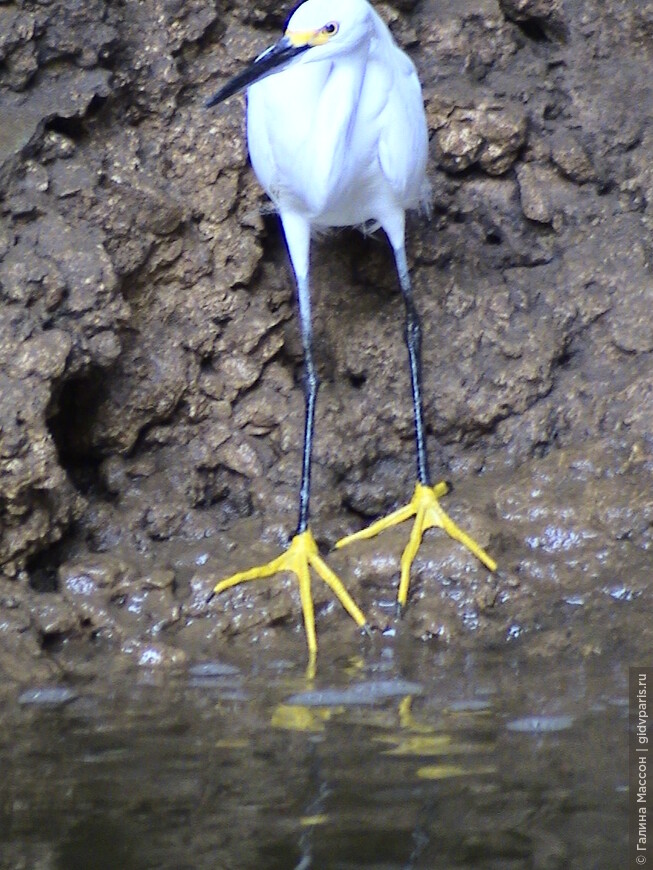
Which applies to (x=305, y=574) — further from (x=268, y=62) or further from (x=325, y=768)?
(x=268, y=62)

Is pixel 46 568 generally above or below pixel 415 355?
below

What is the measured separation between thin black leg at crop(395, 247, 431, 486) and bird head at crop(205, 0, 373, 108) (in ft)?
2.45

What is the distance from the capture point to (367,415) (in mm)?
4188

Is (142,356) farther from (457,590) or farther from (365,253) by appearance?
(457,590)

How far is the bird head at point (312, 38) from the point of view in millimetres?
3443

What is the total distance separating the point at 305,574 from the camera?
348cm

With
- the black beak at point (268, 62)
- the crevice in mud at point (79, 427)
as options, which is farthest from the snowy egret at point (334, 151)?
the crevice in mud at point (79, 427)

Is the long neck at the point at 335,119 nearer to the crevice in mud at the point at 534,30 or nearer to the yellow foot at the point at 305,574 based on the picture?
the yellow foot at the point at 305,574

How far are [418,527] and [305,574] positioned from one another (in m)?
0.39

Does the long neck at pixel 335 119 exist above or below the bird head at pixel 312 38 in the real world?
below

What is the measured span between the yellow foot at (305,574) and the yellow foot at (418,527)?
0.15 metres

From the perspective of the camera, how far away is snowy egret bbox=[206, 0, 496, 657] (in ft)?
11.4

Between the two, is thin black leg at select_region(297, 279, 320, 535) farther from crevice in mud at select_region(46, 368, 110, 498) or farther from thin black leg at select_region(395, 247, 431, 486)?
crevice in mud at select_region(46, 368, 110, 498)

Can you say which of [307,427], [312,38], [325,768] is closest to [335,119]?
[312,38]
